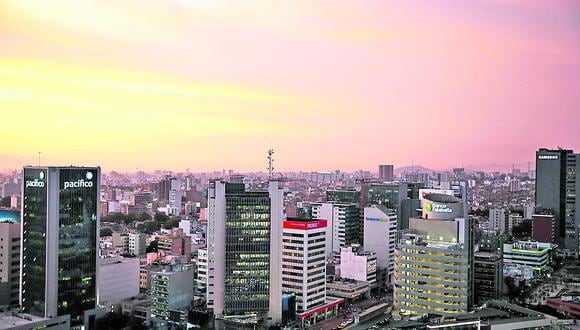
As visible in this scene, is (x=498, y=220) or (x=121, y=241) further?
(x=498, y=220)

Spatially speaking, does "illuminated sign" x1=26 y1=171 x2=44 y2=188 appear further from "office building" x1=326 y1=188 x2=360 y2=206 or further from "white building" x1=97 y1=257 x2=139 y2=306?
"office building" x1=326 y1=188 x2=360 y2=206

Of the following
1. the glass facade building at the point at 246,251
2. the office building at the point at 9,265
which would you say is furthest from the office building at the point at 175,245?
the glass facade building at the point at 246,251

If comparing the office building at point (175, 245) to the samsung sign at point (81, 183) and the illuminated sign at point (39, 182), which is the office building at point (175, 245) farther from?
the illuminated sign at point (39, 182)

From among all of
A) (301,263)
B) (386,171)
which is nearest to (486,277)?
(301,263)

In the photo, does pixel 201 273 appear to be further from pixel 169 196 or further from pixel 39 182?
pixel 169 196

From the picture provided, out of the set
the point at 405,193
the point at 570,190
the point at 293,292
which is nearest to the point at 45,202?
the point at 293,292
